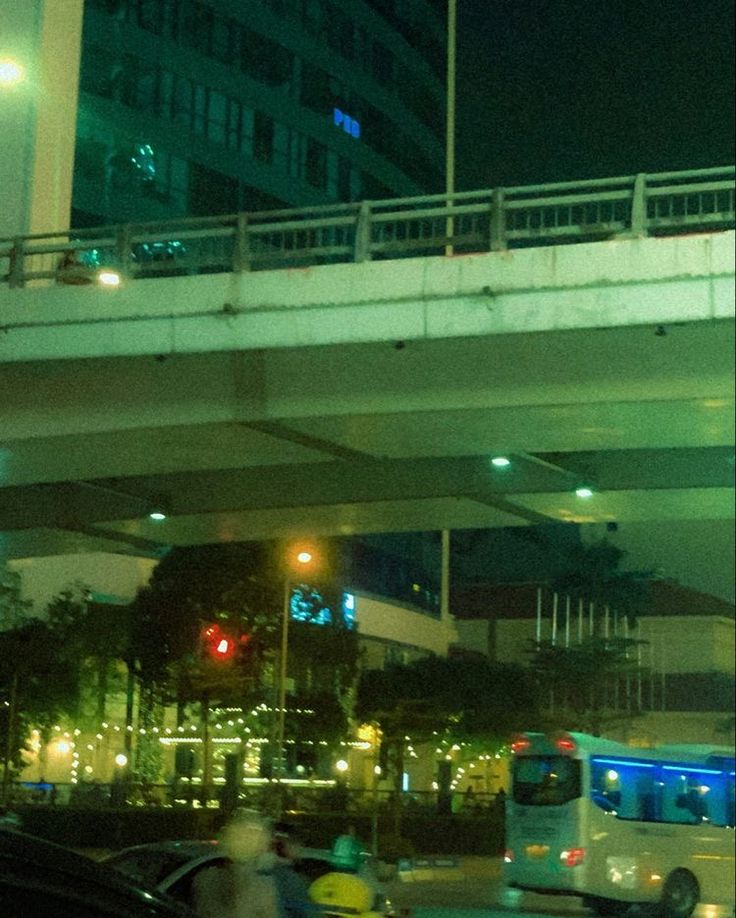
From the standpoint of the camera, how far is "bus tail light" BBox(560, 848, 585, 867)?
2170 cm

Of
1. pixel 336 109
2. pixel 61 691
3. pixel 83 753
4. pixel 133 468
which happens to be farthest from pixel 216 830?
pixel 336 109

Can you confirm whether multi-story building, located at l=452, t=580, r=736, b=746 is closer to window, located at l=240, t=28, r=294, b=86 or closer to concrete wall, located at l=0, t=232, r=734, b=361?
window, located at l=240, t=28, r=294, b=86

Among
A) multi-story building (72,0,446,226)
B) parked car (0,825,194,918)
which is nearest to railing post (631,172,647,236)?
parked car (0,825,194,918)

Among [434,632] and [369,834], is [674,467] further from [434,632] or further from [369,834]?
[434,632]

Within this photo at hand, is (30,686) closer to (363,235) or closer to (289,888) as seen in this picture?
(363,235)

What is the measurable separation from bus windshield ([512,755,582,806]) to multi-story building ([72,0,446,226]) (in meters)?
33.2

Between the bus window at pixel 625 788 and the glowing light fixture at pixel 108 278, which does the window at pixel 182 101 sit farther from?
the glowing light fixture at pixel 108 278

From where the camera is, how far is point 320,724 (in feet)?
129

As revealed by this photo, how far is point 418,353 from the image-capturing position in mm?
15633

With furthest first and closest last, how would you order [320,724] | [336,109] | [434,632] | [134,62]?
[336,109], [434,632], [134,62], [320,724]

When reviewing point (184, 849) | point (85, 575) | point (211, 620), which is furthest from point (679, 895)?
point (85, 575)

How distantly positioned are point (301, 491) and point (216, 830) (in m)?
9.66

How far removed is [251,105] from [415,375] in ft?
155

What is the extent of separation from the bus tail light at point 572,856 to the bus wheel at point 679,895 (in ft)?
4.43
